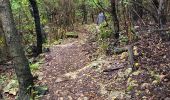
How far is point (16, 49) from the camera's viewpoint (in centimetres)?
769

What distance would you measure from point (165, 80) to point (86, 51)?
5840 millimetres

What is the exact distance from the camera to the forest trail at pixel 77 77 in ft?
26.0

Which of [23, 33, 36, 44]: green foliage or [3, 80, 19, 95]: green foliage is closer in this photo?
[3, 80, 19, 95]: green foliage

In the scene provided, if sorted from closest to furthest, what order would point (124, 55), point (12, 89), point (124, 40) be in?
point (124, 55)
point (12, 89)
point (124, 40)

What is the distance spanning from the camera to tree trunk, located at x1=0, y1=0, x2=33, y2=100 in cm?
748

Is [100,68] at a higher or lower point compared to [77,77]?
higher

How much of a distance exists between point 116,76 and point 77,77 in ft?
4.50

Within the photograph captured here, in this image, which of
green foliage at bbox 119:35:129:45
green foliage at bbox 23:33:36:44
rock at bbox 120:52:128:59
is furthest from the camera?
green foliage at bbox 23:33:36:44

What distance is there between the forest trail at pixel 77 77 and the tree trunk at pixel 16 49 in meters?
0.64

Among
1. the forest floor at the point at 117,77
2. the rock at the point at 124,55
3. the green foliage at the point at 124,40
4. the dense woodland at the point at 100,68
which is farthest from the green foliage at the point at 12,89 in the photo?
the green foliage at the point at 124,40

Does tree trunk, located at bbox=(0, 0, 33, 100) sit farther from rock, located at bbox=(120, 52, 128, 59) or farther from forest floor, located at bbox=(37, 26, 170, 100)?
rock, located at bbox=(120, 52, 128, 59)

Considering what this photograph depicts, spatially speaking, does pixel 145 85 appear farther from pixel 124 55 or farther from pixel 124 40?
pixel 124 40

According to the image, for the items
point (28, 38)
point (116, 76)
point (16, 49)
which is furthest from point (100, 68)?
point (28, 38)

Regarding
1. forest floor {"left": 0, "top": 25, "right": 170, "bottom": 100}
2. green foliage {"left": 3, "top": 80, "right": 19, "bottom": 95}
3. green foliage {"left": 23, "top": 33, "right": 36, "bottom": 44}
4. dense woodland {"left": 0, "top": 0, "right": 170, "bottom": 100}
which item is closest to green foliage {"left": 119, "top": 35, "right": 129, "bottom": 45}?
dense woodland {"left": 0, "top": 0, "right": 170, "bottom": 100}
